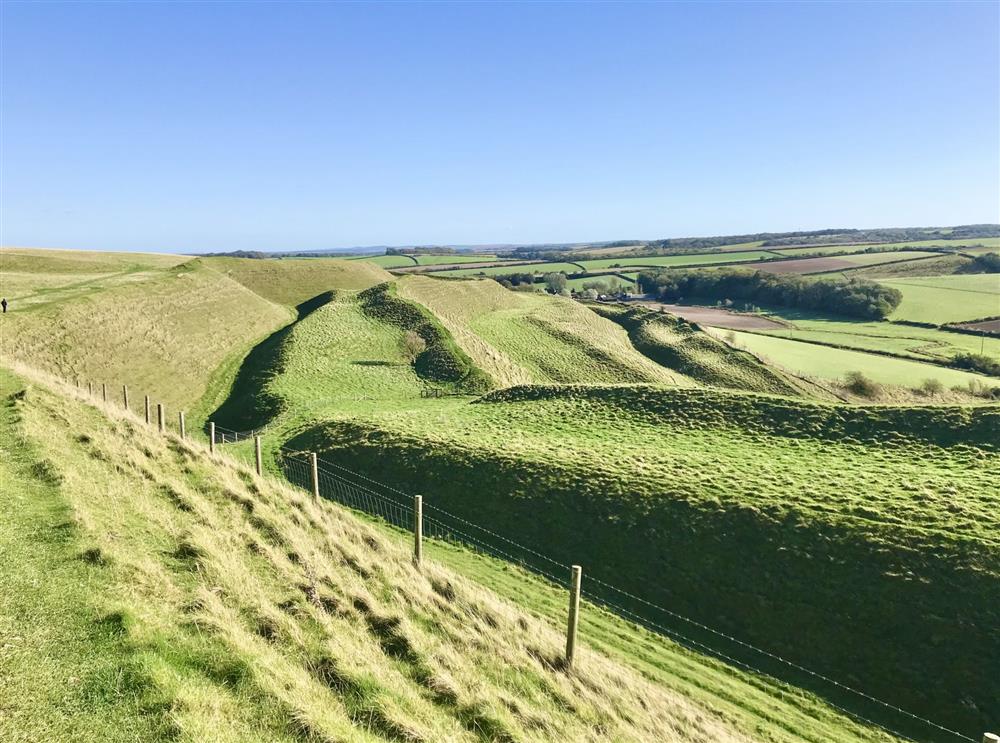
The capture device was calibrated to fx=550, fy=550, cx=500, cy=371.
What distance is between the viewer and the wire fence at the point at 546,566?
13716 mm

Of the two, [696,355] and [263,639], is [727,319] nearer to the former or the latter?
[696,355]

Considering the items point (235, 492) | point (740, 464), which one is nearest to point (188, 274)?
point (235, 492)

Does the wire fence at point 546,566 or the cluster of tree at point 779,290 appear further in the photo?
the cluster of tree at point 779,290

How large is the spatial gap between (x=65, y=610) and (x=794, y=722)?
14.5 metres

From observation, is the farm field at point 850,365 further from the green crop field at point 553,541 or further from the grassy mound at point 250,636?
the grassy mound at point 250,636

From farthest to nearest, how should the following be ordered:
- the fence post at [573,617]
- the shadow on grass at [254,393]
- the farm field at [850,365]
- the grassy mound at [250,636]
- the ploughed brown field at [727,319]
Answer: the ploughed brown field at [727,319] → the farm field at [850,365] → the shadow on grass at [254,393] → the fence post at [573,617] → the grassy mound at [250,636]

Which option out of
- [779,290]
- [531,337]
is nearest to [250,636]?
[531,337]

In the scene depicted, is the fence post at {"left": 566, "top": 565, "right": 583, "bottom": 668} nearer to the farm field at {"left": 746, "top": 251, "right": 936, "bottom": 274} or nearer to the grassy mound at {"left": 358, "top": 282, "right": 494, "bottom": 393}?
the grassy mound at {"left": 358, "top": 282, "right": 494, "bottom": 393}

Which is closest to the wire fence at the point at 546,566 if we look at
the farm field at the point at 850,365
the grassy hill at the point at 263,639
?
the grassy hill at the point at 263,639

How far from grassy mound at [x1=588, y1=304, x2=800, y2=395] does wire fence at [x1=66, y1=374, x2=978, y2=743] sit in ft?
155

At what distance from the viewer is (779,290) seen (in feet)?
419

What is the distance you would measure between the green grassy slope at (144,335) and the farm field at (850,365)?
61.6 metres

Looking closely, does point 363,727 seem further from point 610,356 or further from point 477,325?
point 477,325

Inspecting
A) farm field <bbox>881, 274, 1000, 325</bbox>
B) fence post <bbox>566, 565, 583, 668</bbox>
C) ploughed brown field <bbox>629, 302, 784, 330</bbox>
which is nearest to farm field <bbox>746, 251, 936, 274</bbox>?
farm field <bbox>881, 274, 1000, 325</bbox>
